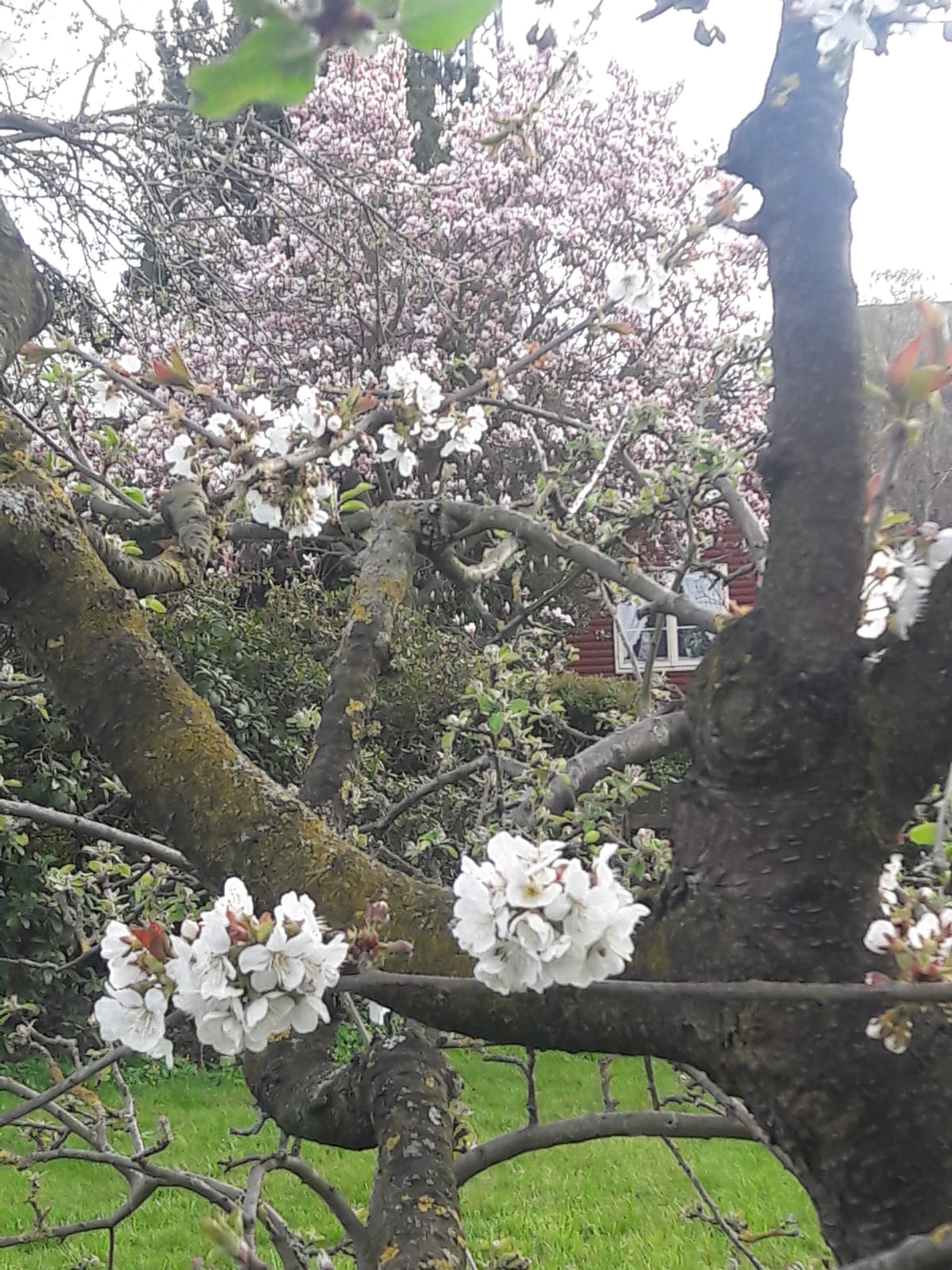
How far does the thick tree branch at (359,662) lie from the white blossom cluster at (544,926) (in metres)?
0.82

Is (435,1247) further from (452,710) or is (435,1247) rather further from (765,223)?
(452,710)

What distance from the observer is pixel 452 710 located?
680cm

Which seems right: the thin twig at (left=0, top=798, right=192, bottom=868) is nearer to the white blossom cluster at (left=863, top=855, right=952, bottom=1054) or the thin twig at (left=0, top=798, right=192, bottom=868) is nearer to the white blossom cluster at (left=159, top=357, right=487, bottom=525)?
the white blossom cluster at (left=159, top=357, right=487, bottom=525)

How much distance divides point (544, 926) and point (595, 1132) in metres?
0.92

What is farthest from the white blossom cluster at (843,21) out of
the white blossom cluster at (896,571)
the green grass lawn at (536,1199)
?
the green grass lawn at (536,1199)

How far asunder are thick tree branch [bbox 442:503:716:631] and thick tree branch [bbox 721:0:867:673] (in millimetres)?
522

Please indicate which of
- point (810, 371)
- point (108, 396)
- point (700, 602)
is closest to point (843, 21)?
point (810, 371)

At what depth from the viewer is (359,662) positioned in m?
1.92

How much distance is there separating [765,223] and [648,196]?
41.7ft

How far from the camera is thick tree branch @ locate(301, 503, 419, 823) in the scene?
5.72 feet

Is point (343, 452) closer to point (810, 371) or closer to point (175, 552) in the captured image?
point (175, 552)

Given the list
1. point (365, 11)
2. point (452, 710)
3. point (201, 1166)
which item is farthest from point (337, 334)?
point (365, 11)

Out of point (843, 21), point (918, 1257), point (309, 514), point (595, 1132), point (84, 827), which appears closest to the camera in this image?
point (918, 1257)

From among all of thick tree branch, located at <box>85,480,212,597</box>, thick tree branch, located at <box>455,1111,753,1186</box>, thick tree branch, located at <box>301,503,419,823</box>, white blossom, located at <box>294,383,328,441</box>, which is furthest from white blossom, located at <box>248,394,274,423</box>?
thick tree branch, located at <box>455,1111,753,1186</box>
